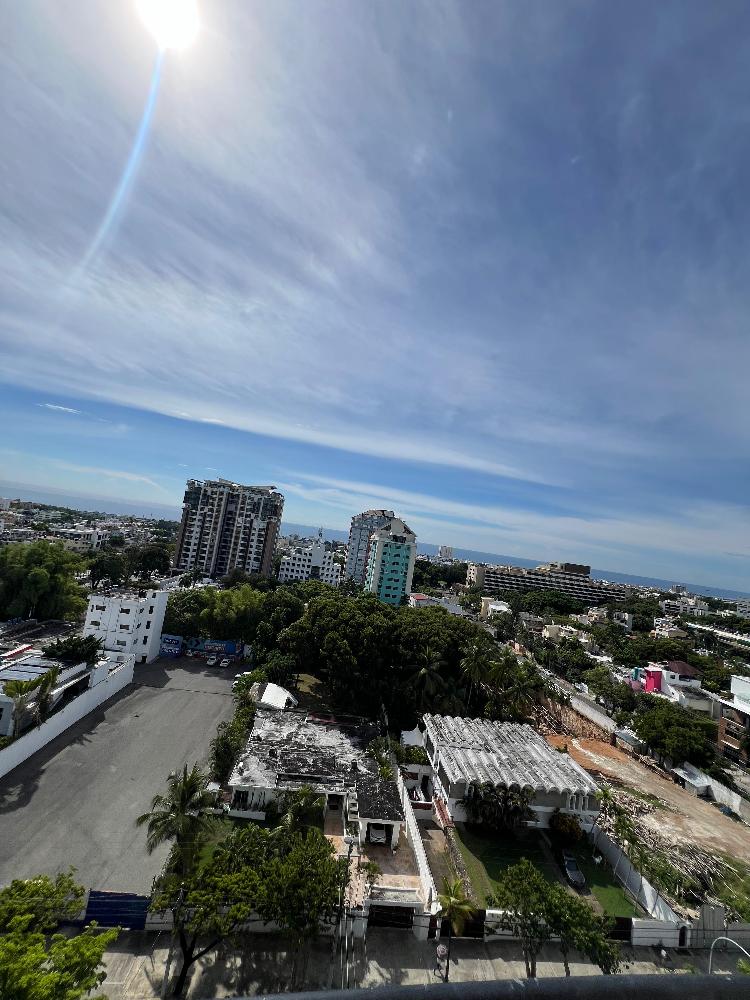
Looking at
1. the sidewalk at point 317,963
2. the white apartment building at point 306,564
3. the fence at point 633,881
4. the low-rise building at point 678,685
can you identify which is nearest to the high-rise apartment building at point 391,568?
the white apartment building at point 306,564

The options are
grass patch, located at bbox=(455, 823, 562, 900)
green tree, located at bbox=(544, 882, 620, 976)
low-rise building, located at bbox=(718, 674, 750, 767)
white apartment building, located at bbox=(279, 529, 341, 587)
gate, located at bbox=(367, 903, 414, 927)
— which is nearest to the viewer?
green tree, located at bbox=(544, 882, 620, 976)

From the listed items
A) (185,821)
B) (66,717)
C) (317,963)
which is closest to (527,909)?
(317,963)

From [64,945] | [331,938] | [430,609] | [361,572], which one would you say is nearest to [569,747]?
[430,609]

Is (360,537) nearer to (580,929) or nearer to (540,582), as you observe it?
(540,582)

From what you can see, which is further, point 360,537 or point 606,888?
point 360,537

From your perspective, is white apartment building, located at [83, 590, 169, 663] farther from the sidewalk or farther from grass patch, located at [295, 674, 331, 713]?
the sidewalk

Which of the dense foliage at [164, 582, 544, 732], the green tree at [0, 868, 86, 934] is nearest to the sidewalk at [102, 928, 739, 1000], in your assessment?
the green tree at [0, 868, 86, 934]
